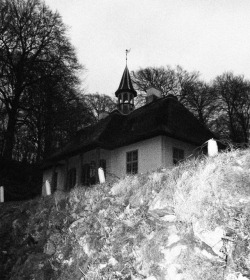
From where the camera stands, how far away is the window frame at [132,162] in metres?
18.0

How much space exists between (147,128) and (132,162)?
6.92 feet

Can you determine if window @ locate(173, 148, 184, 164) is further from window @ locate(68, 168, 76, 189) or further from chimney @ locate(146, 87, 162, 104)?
window @ locate(68, 168, 76, 189)

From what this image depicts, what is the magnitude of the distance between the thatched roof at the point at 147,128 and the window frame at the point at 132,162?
688 millimetres

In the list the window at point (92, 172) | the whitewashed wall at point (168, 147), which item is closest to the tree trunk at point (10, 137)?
the window at point (92, 172)

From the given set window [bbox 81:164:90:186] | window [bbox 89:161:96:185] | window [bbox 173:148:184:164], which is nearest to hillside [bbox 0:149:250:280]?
window [bbox 173:148:184:164]

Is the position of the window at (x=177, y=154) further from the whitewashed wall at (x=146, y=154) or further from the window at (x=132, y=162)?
the window at (x=132, y=162)

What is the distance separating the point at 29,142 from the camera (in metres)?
24.6

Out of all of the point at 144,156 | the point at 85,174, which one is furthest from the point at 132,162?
the point at 85,174

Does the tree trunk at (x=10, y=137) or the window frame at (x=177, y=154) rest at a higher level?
the tree trunk at (x=10, y=137)

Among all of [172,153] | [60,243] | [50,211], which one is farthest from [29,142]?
[60,243]

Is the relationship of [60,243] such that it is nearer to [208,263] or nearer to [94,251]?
[94,251]

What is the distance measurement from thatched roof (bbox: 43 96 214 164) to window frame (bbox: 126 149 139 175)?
688 millimetres

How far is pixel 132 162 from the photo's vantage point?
59.7ft

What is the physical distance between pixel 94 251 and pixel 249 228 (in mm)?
3819
